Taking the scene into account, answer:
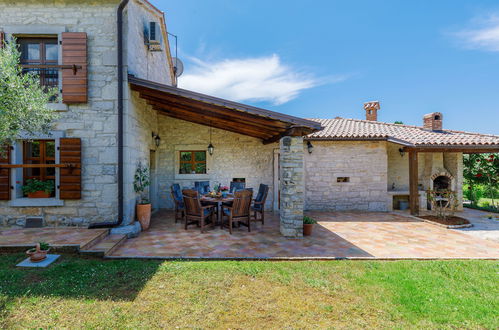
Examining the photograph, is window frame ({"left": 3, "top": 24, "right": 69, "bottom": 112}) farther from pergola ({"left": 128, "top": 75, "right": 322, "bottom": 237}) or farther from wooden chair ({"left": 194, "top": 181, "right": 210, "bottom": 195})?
wooden chair ({"left": 194, "top": 181, "right": 210, "bottom": 195})

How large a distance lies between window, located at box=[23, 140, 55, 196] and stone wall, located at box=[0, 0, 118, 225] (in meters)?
0.69

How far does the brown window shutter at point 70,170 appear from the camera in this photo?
5.05 m

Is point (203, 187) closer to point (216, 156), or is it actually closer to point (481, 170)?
point (216, 156)

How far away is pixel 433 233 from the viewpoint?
5699 millimetres

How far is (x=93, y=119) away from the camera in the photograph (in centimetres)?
520

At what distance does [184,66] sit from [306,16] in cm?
617

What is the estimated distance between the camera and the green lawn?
2359 millimetres

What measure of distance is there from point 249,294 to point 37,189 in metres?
5.55

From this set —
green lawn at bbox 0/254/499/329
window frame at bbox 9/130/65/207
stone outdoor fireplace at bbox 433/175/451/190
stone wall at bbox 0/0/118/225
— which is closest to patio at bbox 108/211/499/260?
green lawn at bbox 0/254/499/329

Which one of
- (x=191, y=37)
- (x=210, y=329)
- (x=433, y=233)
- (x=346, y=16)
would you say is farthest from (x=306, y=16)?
(x=210, y=329)

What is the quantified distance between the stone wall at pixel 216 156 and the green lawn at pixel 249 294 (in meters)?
4.67

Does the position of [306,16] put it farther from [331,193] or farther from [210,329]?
[210,329]

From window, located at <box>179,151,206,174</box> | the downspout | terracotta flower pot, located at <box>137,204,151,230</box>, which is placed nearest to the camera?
the downspout

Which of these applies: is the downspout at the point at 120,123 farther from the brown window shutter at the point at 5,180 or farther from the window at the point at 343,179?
the window at the point at 343,179
